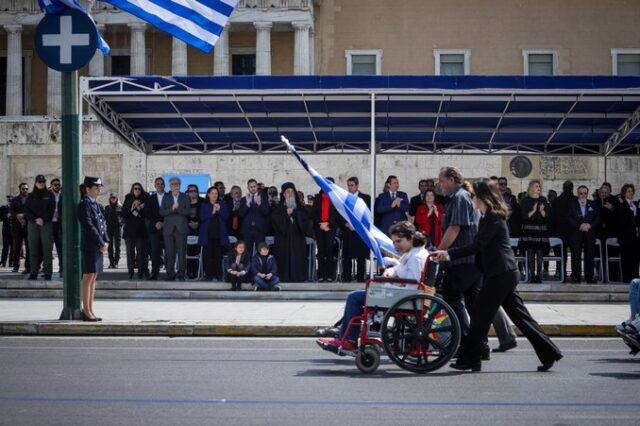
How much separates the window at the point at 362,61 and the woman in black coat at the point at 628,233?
113 ft

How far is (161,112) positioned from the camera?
22625 millimetres

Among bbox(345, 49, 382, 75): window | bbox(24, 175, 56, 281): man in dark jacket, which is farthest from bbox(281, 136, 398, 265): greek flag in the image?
bbox(345, 49, 382, 75): window

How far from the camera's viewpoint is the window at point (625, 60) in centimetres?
5416

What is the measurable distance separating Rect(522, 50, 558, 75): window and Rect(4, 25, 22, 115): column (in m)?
25.2

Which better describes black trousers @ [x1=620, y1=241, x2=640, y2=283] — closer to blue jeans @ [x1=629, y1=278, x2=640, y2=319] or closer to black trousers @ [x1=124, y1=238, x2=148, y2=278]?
blue jeans @ [x1=629, y1=278, x2=640, y2=319]

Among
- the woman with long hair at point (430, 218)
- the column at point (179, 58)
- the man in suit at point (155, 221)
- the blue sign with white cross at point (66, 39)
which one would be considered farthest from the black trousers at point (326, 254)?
the column at point (179, 58)

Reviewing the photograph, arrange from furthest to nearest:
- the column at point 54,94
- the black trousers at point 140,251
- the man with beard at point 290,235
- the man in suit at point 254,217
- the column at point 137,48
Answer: the column at point 137,48
the column at point 54,94
the black trousers at point 140,251
the man in suit at point 254,217
the man with beard at point 290,235

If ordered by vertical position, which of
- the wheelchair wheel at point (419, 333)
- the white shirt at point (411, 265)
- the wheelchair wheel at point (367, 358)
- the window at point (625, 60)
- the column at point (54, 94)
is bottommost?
the wheelchair wheel at point (367, 358)

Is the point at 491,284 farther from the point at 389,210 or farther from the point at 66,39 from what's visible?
the point at 389,210

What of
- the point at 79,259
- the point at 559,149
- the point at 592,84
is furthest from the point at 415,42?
the point at 79,259

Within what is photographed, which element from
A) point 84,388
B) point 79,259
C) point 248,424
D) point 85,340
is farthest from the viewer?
point 79,259

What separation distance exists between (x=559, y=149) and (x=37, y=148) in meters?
31.7

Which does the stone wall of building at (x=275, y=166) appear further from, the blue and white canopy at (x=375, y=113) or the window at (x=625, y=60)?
the blue and white canopy at (x=375, y=113)

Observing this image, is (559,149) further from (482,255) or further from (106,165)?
(106,165)
